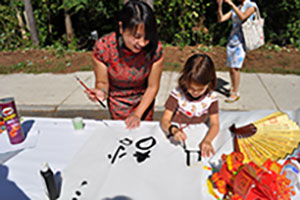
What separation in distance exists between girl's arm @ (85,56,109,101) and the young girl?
1.44 ft

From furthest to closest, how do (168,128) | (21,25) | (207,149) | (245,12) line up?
(21,25), (245,12), (168,128), (207,149)

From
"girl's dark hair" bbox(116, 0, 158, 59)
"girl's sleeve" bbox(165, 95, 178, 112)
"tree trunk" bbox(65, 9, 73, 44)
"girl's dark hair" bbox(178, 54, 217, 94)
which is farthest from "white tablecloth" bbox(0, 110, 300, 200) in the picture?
"tree trunk" bbox(65, 9, 73, 44)

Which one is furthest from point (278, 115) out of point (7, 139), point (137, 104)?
point (7, 139)

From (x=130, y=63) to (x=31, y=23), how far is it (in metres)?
5.60

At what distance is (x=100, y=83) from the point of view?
1.79 m

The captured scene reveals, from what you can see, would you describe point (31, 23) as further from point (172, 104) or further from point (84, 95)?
point (172, 104)

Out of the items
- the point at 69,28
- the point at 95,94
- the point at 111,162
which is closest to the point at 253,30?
the point at 95,94

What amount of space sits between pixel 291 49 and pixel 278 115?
5375 millimetres

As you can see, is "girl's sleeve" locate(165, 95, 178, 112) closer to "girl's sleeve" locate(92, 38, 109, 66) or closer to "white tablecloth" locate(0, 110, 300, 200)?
"white tablecloth" locate(0, 110, 300, 200)

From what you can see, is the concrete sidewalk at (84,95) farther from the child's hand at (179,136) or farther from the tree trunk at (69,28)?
the child's hand at (179,136)

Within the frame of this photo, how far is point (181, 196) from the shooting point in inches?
46.2

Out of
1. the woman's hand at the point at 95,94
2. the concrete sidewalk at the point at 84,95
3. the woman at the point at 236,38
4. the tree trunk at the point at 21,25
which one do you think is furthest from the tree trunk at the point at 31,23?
the woman's hand at the point at 95,94

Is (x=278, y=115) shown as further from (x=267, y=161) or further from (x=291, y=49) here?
(x=291, y=49)

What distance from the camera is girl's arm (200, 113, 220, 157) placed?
4.72ft
